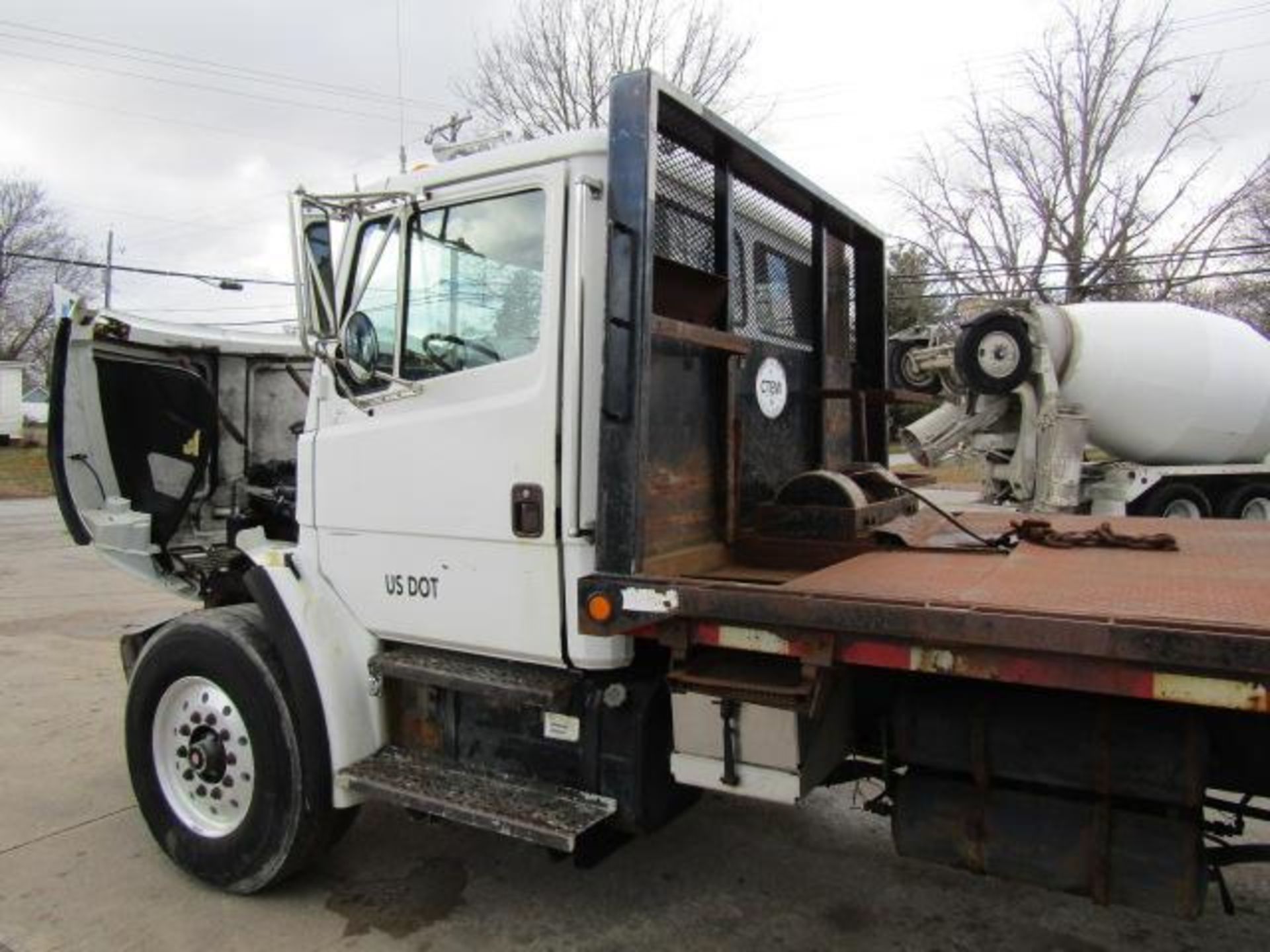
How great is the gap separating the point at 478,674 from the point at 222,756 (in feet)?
3.87

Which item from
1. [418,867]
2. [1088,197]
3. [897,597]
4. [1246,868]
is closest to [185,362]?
[418,867]

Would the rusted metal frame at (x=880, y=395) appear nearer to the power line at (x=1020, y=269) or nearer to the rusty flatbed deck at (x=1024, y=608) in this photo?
the rusty flatbed deck at (x=1024, y=608)

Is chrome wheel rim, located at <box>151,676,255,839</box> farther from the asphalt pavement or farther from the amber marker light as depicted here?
the amber marker light

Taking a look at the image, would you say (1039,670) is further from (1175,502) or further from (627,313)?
(1175,502)

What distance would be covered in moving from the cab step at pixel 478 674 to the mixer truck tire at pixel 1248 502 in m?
12.7

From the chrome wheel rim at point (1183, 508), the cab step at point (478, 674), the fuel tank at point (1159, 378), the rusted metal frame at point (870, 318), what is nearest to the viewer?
the cab step at point (478, 674)

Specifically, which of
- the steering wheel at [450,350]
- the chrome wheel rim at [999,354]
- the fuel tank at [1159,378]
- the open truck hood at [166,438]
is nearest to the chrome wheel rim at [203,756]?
the open truck hood at [166,438]

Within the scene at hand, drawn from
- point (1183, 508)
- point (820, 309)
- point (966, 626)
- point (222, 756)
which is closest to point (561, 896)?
point (222, 756)

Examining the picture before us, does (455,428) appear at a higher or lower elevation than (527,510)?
higher

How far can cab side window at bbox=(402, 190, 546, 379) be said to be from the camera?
337cm

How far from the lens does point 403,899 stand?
3.89 m

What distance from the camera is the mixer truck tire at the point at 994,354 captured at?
11.6m

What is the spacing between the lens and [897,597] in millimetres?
2633

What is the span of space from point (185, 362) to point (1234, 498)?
513 inches
